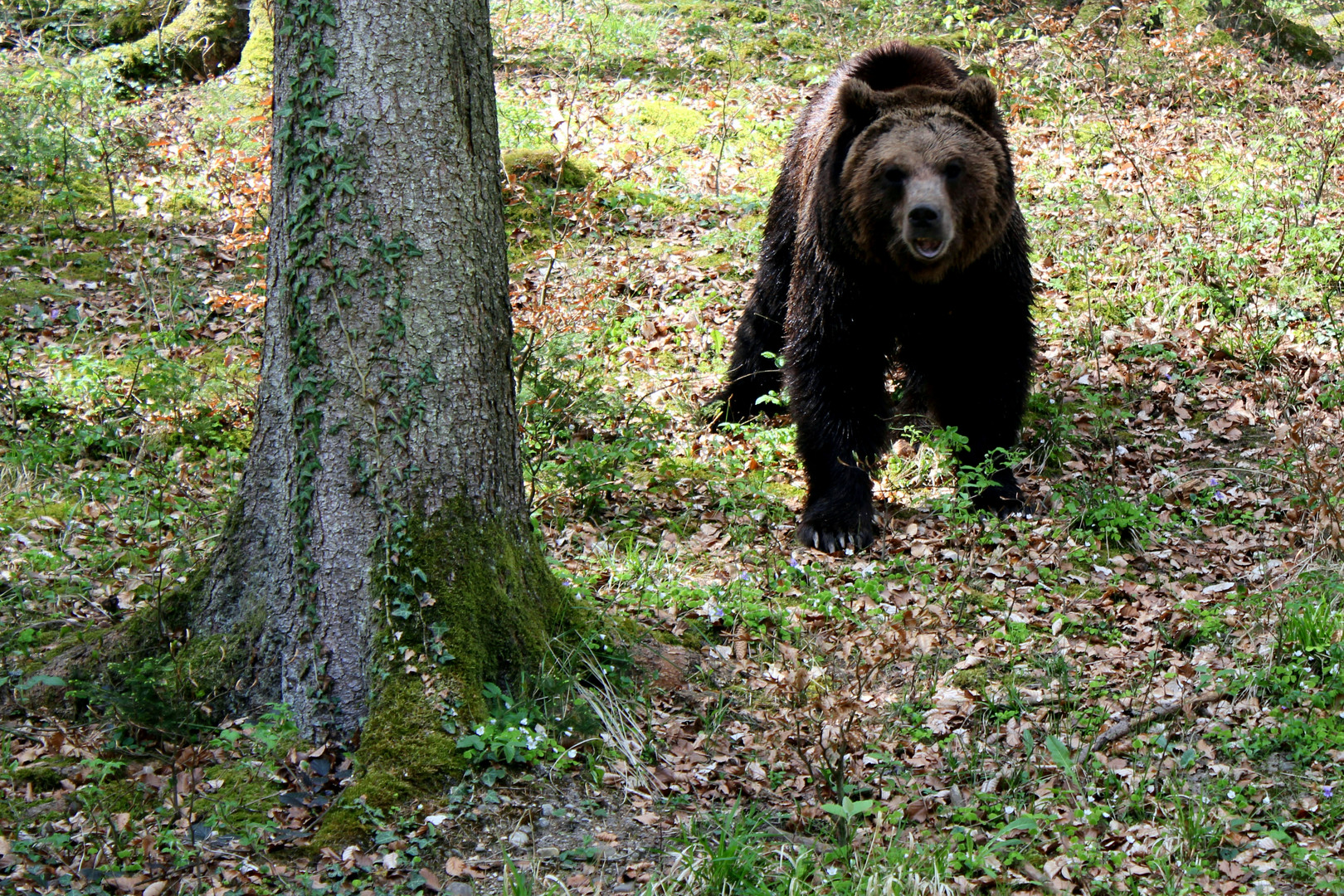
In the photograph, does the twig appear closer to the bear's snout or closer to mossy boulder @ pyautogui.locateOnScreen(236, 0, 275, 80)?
the bear's snout

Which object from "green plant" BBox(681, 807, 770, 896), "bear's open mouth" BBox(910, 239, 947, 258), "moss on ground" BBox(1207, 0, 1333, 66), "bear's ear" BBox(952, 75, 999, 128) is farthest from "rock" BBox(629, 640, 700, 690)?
"moss on ground" BBox(1207, 0, 1333, 66)

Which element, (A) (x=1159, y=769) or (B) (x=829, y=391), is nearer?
(A) (x=1159, y=769)

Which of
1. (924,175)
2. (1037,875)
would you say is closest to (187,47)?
(924,175)

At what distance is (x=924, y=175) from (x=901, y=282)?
0.61 m

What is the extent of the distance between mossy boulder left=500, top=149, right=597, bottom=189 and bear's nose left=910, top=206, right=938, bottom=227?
4723 millimetres

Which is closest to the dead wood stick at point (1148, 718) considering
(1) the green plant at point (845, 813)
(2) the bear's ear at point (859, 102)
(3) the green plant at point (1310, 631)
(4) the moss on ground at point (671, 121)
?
(3) the green plant at point (1310, 631)

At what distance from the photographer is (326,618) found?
3.69 meters

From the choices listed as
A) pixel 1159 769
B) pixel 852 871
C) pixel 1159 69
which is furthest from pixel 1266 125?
pixel 852 871

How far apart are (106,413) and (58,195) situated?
380 cm

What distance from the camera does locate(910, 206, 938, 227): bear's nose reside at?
5.33 metres

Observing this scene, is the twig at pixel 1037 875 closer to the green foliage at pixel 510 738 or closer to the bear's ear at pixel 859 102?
the green foliage at pixel 510 738

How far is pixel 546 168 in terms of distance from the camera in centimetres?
973

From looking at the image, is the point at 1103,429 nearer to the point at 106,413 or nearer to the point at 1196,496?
the point at 1196,496

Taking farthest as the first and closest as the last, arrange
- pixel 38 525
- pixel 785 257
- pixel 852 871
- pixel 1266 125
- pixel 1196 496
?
1. pixel 1266 125
2. pixel 785 257
3. pixel 1196 496
4. pixel 38 525
5. pixel 852 871
